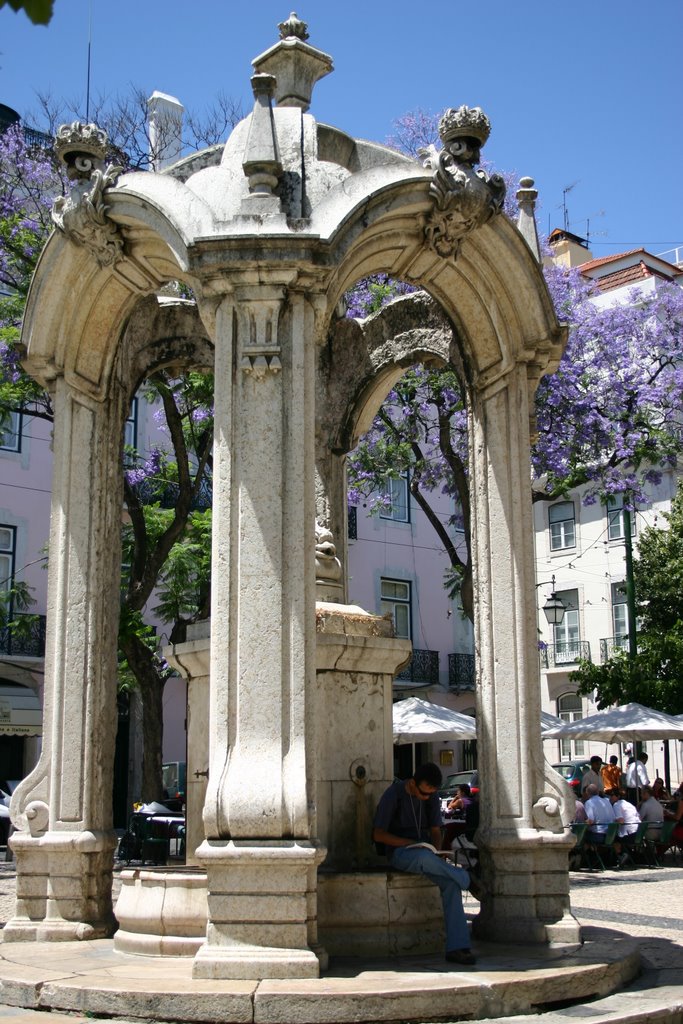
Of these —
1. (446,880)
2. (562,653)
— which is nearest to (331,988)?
(446,880)

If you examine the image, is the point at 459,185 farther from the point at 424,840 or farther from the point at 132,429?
the point at 132,429

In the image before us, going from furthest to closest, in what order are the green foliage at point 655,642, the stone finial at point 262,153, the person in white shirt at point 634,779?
1. the green foliage at point 655,642
2. the person in white shirt at point 634,779
3. the stone finial at point 262,153

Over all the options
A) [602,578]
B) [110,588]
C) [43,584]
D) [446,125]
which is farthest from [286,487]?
[602,578]

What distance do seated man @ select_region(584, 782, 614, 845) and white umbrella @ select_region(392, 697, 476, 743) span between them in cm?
248

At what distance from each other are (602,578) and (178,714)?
14.3m

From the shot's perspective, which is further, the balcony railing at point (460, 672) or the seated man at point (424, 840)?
the balcony railing at point (460, 672)

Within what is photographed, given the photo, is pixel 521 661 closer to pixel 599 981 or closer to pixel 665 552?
pixel 599 981

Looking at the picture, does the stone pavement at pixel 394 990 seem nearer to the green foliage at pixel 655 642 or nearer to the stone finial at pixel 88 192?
the stone finial at pixel 88 192

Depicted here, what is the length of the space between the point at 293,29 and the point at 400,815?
5269 millimetres

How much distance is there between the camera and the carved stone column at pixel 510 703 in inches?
292

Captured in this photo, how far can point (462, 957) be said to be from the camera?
6395 millimetres

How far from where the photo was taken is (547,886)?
292 inches

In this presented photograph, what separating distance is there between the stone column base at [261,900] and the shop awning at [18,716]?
70.8ft

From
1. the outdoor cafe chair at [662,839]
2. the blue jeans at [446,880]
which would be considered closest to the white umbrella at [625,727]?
the outdoor cafe chair at [662,839]
